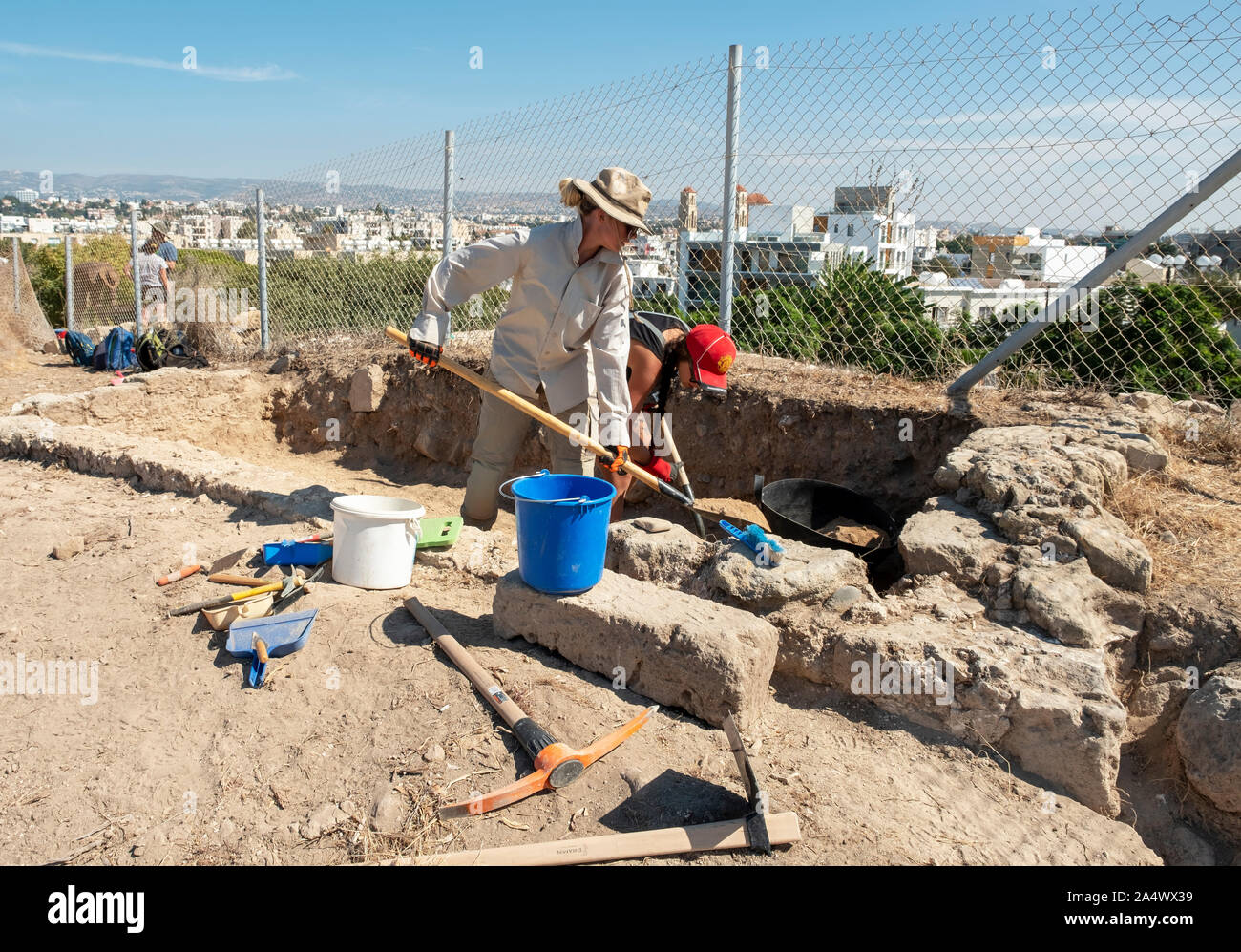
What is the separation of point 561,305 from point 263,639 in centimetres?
198

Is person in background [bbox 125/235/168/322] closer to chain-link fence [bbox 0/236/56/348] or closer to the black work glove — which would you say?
chain-link fence [bbox 0/236/56/348]

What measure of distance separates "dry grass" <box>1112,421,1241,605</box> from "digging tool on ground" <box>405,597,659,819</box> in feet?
7.32

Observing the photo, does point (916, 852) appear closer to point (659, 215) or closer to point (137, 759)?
point (137, 759)

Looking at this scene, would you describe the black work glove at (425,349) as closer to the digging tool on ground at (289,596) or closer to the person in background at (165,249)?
the digging tool on ground at (289,596)

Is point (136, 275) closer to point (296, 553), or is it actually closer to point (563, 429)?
point (296, 553)

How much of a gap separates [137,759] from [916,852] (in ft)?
7.91

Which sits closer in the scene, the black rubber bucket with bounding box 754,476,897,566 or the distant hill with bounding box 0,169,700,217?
the black rubber bucket with bounding box 754,476,897,566

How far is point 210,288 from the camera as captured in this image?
10.9 meters

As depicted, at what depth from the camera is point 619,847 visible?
7.34 ft

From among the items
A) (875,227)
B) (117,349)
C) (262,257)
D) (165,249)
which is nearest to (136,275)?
(165,249)

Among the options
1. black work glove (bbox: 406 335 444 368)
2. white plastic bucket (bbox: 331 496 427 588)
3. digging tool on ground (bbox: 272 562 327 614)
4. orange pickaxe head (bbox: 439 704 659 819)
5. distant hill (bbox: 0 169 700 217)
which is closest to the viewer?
orange pickaxe head (bbox: 439 704 659 819)

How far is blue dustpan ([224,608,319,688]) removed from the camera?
3008mm
